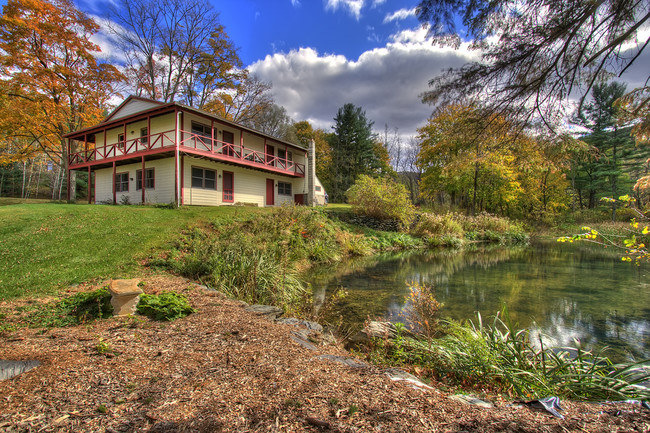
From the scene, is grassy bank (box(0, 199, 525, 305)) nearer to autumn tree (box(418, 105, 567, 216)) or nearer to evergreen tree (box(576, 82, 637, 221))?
autumn tree (box(418, 105, 567, 216))

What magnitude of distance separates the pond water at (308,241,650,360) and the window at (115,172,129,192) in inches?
586

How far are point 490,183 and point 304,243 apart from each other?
769 inches

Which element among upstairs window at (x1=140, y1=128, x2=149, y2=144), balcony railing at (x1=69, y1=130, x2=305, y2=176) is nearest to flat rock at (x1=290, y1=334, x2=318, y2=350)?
balcony railing at (x1=69, y1=130, x2=305, y2=176)

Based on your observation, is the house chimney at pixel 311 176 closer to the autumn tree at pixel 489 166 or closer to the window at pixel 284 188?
the window at pixel 284 188

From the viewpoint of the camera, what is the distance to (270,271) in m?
6.32

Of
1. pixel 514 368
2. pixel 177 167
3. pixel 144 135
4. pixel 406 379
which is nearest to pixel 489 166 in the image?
pixel 177 167

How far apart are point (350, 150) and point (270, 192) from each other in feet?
61.2

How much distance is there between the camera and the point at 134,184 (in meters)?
16.9

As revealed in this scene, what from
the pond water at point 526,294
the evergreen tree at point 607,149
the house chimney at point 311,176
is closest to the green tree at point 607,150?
the evergreen tree at point 607,149

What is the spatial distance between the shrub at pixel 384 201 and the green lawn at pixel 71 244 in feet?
35.9

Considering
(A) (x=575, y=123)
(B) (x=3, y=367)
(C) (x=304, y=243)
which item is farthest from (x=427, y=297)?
(C) (x=304, y=243)

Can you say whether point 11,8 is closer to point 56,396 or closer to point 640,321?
point 56,396

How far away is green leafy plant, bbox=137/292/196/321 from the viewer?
360 cm

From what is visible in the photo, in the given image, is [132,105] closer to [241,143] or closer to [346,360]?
[241,143]
